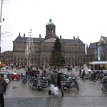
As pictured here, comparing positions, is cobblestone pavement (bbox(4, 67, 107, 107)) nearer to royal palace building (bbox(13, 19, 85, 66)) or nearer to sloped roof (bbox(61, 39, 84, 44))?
royal palace building (bbox(13, 19, 85, 66))

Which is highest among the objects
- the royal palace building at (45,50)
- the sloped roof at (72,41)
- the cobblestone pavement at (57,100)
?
the sloped roof at (72,41)

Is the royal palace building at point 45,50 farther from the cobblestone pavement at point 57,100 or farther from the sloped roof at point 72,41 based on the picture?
the cobblestone pavement at point 57,100

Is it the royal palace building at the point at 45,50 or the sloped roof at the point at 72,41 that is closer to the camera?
the royal palace building at the point at 45,50

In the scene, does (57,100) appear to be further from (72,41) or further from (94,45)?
(72,41)

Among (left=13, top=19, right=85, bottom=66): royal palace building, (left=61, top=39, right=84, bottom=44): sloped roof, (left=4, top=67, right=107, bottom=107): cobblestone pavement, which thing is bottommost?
(left=4, top=67, right=107, bottom=107): cobblestone pavement

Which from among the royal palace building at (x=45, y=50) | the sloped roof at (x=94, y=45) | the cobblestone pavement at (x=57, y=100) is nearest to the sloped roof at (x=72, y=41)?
the royal palace building at (x=45, y=50)

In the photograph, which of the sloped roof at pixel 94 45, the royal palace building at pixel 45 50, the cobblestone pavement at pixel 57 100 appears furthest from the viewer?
the royal palace building at pixel 45 50

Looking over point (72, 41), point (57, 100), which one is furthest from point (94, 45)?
point (57, 100)

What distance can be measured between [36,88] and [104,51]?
4110 inches

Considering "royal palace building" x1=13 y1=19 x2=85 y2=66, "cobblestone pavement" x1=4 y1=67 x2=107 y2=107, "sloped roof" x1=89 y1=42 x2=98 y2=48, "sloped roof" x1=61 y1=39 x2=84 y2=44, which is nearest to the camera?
"cobblestone pavement" x1=4 y1=67 x2=107 y2=107

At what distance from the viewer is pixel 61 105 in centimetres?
1527

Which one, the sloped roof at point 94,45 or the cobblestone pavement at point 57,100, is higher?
the sloped roof at point 94,45

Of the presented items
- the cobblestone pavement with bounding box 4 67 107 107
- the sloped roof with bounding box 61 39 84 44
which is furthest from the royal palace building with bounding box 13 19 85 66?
the cobblestone pavement with bounding box 4 67 107 107

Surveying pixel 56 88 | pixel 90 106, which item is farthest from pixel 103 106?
pixel 56 88
